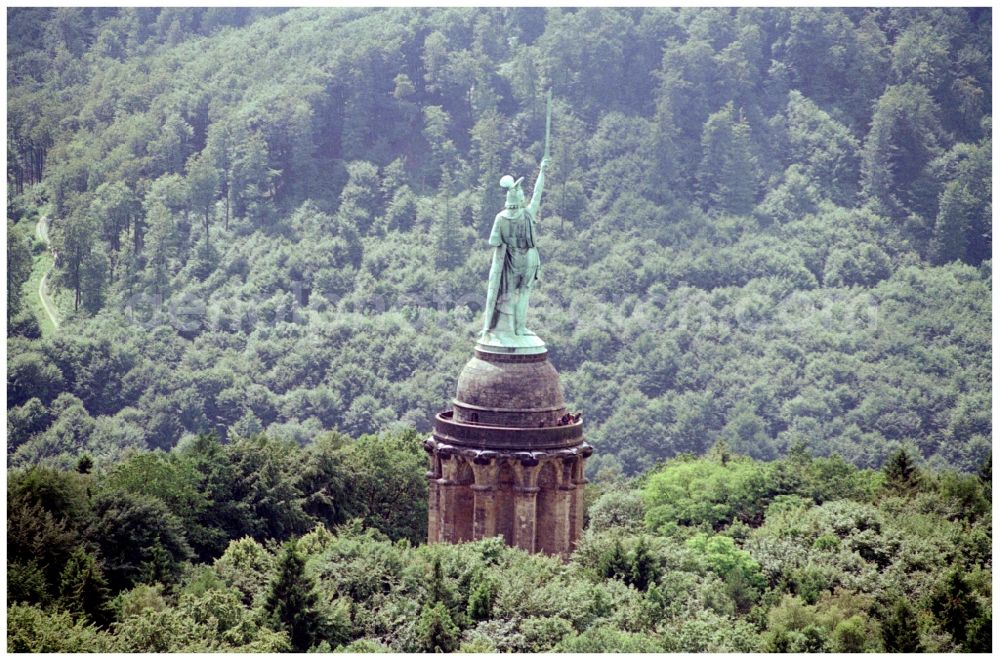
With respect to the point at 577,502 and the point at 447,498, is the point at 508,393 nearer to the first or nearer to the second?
the point at 447,498

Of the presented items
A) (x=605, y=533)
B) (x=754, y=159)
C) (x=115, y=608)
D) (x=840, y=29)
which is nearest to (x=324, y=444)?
(x=605, y=533)

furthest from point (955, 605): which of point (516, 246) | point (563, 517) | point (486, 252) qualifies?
point (486, 252)

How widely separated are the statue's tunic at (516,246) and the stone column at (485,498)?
15.3 feet

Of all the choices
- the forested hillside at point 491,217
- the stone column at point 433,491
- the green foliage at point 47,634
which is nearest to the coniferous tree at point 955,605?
the stone column at point 433,491

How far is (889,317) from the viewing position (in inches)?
5714

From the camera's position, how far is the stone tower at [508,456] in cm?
6369

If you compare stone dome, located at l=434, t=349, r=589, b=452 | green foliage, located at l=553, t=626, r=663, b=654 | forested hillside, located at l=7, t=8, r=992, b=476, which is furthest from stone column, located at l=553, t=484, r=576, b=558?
forested hillside, located at l=7, t=8, r=992, b=476

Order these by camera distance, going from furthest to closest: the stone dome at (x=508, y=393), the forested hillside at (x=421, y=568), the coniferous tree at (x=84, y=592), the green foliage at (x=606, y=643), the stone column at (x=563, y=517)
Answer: the stone column at (x=563, y=517) < the stone dome at (x=508, y=393) < the coniferous tree at (x=84, y=592) < the forested hillside at (x=421, y=568) < the green foliage at (x=606, y=643)

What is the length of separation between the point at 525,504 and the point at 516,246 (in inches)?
269

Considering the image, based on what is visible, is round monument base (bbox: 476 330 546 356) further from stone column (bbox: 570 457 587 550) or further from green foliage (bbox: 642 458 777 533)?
green foliage (bbox: 642 458 777 533)

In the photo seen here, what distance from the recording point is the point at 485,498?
6391cm

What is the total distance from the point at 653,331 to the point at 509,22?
37757mm

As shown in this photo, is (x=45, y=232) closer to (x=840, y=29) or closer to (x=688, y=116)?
(x=688, y=116)

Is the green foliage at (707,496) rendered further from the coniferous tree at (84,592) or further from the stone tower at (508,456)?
the coniferous tree at (84,592)
